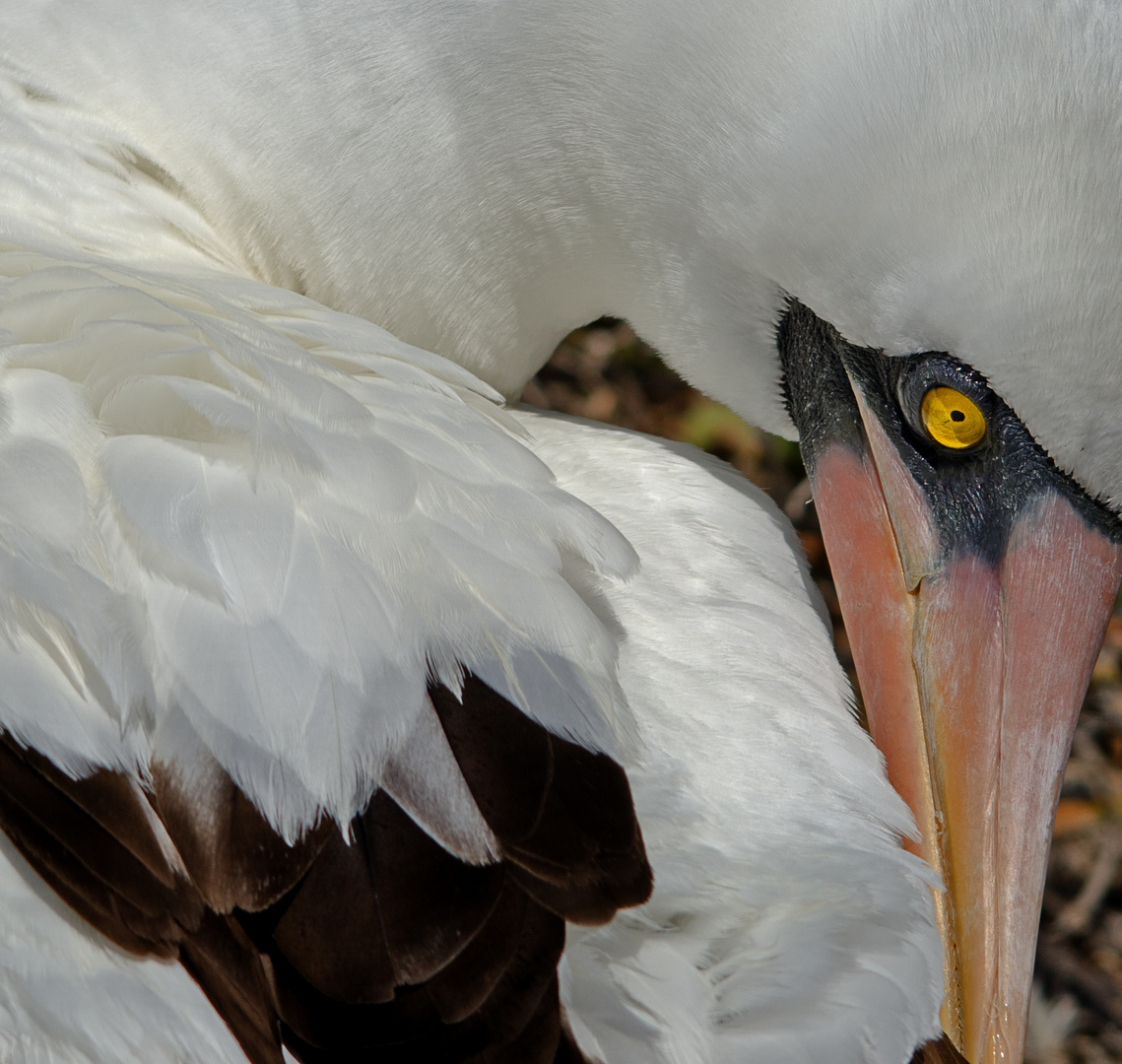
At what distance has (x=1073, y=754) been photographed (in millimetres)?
3598

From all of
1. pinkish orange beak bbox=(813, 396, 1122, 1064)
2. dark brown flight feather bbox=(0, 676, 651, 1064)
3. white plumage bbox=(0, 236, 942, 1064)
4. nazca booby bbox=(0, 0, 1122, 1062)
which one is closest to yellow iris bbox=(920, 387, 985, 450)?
nazca booby bbox=(0, 0, 1122, 1062)

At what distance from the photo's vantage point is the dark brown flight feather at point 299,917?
1.28 metres

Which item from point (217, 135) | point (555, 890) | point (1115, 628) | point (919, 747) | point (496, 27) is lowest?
point (555, 890)

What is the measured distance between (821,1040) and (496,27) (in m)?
1.33

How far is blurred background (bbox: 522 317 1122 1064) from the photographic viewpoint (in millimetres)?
3113

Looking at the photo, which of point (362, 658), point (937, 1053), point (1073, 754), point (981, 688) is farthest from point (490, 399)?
point (1073, 754)

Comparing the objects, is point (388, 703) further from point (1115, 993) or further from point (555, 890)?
point (1115, 993)

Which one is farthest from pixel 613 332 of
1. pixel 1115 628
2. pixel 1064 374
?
pixel 1064 374

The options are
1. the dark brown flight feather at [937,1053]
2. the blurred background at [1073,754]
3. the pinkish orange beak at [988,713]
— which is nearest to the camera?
the dark brown flight feather at [937,1053]

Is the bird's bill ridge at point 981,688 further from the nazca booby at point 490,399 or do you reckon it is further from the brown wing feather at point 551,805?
the brown wing feather at point 551,805

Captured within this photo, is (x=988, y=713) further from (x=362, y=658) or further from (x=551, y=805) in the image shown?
(x=362, y=658)

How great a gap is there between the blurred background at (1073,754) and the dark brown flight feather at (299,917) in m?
1.23

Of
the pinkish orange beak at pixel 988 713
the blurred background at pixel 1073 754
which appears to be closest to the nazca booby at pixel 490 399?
the pinkish orange beak at pixel 988 713

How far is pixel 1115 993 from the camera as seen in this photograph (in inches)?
124
